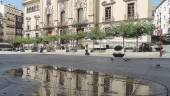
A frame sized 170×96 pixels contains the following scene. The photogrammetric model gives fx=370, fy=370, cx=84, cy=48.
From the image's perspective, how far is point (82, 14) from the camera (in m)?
69.1

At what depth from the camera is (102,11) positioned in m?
65.8

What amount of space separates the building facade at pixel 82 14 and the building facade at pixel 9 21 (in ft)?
86.8

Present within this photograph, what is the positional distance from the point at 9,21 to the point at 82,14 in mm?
50993

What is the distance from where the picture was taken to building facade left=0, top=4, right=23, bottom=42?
111 meters

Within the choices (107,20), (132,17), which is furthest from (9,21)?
(132,17)

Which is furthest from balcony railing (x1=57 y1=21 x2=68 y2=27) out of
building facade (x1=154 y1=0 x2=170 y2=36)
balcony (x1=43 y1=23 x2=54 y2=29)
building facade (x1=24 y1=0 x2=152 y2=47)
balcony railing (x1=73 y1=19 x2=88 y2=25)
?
building facade (x1=154 y1=0 x2=170 y2=36)

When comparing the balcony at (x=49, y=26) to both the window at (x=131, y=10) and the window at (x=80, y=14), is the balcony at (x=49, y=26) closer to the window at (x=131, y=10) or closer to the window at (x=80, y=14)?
the window at (x=80, y=14)

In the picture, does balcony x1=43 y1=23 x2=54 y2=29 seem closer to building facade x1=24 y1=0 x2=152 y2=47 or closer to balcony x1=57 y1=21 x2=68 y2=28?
building facade x1=24 y1=0 x2=152 y2=47

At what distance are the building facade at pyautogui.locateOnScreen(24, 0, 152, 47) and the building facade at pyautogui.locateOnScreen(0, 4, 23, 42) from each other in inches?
1042

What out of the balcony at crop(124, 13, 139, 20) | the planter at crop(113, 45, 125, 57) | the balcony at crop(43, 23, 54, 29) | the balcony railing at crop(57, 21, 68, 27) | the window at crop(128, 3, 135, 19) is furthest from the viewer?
the balcony at crop(43, 23, 54, 29)

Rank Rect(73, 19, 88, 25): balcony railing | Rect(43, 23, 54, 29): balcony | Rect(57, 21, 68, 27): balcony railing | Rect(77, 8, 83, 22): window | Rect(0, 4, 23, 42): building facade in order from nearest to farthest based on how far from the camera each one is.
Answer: Rect(73, 19, 88, 25): balcony railing, Rect(77, 8, 83, 22): window, Rect(57, 21, 68, 27): balcony railing, Rect(43, 23, 54, 29): balcony, Rect(0, 4, 23, 42): building facade

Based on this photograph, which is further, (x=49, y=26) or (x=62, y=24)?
(x=49, y=26)

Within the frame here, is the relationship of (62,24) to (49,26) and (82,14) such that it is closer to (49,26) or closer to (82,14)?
(49,26)

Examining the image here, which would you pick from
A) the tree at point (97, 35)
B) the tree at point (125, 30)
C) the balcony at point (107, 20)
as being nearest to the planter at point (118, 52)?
the tree at point (125, 30)
